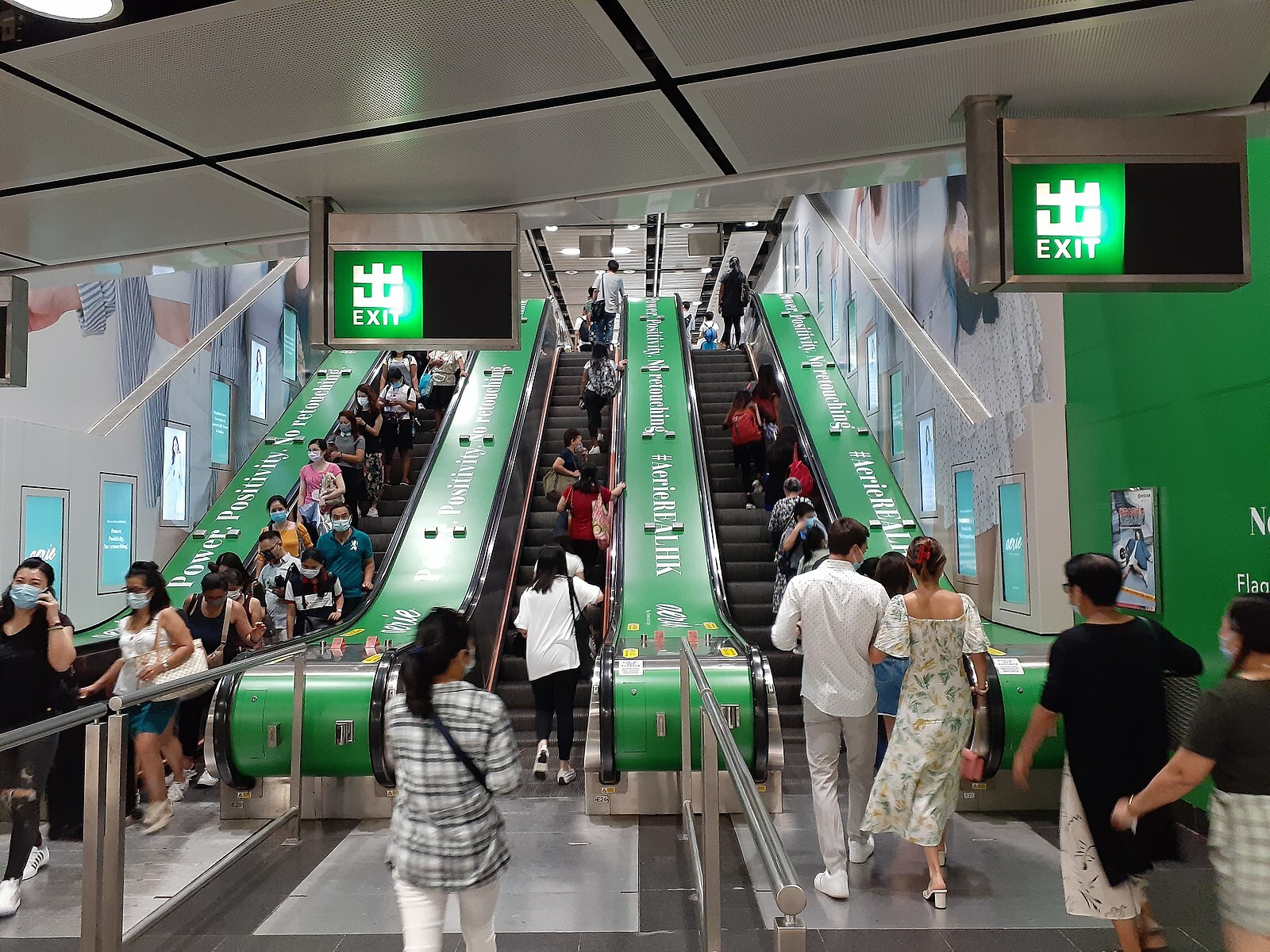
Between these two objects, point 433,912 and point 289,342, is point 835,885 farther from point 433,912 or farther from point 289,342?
point 289,342

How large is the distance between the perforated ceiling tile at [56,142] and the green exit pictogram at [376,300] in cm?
89

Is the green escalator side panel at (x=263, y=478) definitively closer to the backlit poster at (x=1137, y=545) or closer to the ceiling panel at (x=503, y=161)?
the ceiling panel at (x=503, y=161)

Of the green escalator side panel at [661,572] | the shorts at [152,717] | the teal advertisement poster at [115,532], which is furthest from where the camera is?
the teal advertisement poster at [115,532]

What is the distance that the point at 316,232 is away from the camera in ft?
14.6

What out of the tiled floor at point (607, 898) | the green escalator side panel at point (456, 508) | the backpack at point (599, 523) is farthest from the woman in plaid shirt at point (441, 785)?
the backpack at point (599, 523)

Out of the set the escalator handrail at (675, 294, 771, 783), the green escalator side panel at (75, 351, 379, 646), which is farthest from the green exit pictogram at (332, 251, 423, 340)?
the green escalator side panel at (75, 351, 379, 646)

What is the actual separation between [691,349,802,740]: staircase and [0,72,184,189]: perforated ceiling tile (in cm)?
473

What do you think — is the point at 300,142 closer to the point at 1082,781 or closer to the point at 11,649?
the point at 11,649

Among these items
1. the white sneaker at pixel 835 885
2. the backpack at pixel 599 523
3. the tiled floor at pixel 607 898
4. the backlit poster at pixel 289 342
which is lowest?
the tiled floor at pixel 607 898

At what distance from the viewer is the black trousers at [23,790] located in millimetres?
3697

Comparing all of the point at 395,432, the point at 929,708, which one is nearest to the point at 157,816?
the point at 929,708

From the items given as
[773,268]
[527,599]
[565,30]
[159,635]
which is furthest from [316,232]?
[773,268]

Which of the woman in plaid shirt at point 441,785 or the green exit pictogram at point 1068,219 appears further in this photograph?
the green exit pictogram at point 1068,219

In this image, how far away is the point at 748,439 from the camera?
1113 centimetres
